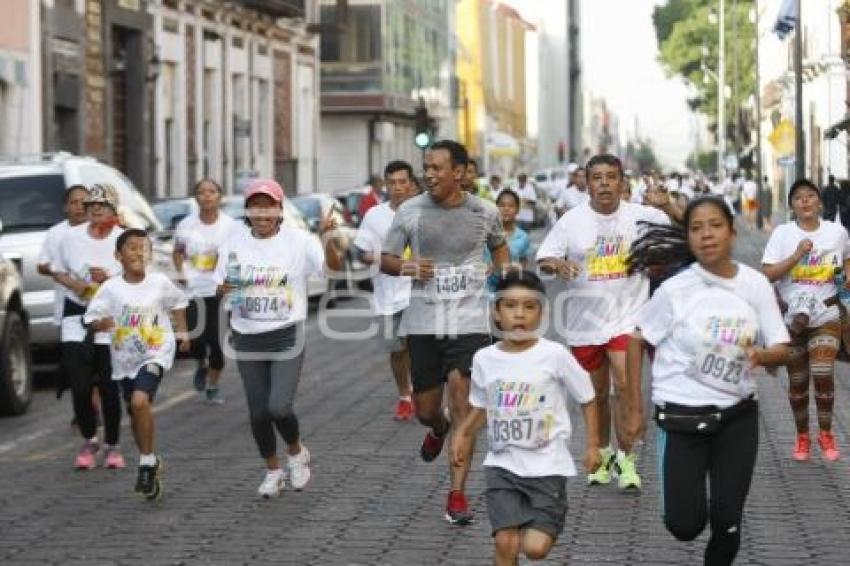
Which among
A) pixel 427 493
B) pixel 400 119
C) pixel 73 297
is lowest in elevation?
pixel 427 493

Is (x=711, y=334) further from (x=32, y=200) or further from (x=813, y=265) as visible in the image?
(x=32, y=200)

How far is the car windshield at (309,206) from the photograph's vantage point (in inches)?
1170

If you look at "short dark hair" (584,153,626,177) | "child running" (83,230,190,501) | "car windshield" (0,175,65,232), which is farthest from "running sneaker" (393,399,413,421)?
"car windshield" (0,175,65,232)

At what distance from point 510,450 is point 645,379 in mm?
9650

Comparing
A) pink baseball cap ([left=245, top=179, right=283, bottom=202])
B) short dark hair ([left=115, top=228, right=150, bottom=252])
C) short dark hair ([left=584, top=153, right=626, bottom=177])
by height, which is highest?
short dark hair ([left=584, top=153, right=626, bottom=177])

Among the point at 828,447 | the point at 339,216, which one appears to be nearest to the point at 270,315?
the point at 828,447

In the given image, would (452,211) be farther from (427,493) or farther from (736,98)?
(736,98)

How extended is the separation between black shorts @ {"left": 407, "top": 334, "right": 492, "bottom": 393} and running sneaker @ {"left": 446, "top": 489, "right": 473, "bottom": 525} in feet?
2.68

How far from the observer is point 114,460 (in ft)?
40.5

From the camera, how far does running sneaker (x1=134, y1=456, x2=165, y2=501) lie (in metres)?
10.8

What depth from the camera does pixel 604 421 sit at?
445 inches

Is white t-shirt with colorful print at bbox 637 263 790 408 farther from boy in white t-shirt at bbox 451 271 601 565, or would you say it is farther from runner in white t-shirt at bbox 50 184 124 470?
runner in white t-shirt at bbox 50 184 124 470

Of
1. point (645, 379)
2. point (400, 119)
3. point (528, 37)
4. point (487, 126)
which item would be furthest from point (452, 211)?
point (528, 37)

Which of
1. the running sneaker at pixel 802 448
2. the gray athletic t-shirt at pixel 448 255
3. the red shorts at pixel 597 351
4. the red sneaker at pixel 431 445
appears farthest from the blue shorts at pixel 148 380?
the running sneaker at pixel 802 448
